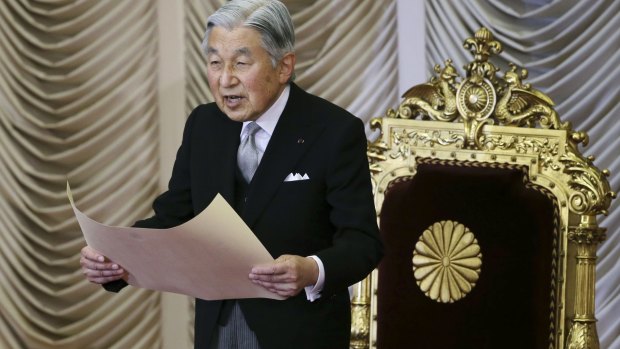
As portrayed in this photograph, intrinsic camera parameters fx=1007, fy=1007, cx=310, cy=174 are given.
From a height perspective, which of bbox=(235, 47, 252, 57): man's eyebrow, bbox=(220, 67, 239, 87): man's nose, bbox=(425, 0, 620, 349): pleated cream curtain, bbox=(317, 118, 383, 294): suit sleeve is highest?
bbox=(425, 0, 620, 349): pleated cream curtain

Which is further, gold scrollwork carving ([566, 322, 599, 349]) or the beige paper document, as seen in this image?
gold scrollwork carving ([566, 322, 599, 349])

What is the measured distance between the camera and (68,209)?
3812mm

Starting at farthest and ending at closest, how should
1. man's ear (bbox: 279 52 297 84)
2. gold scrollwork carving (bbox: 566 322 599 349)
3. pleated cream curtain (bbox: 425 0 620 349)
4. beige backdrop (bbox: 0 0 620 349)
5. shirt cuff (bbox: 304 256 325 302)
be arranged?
1. beige backdrop (bbox: 0 0 620 349)
2. pleated cream curtain (bbox: 425 0 620 349)
3. gold scrollwork carving (bbox: 566 322 599 349)
4. man's ear (bbox: 279 52 297 84)
5. shirt cuff (bbox: 304 256 325 302)

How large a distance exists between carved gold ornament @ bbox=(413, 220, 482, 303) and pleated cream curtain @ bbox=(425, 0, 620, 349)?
1.20m

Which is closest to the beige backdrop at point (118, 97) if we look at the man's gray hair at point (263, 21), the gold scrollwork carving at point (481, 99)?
the gold scrollwork carving at point (481, 99)

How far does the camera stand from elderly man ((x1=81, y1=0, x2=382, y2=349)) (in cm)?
181

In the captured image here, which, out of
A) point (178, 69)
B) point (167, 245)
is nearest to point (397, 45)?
point (178, 69)

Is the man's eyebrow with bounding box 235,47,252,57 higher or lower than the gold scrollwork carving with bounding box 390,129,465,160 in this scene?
lower

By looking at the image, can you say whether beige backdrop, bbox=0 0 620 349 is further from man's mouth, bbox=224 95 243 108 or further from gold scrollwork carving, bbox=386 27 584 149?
man's mouth, bbox=224 95 243 108

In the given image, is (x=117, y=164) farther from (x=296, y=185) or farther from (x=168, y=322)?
(x=296, y=185)

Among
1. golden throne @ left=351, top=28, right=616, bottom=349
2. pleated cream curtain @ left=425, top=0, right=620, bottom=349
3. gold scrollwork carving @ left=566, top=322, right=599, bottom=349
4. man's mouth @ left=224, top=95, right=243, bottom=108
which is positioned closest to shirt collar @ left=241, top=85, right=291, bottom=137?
man's mouth @ left=224, top=95, right=243, bottom=108

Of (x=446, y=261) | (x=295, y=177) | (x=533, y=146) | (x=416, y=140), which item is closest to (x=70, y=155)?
(x=416, y=140)

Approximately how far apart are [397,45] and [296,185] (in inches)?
82.4

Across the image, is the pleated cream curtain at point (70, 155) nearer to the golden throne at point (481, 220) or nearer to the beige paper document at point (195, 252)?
the golden throne at point (481, 220)
